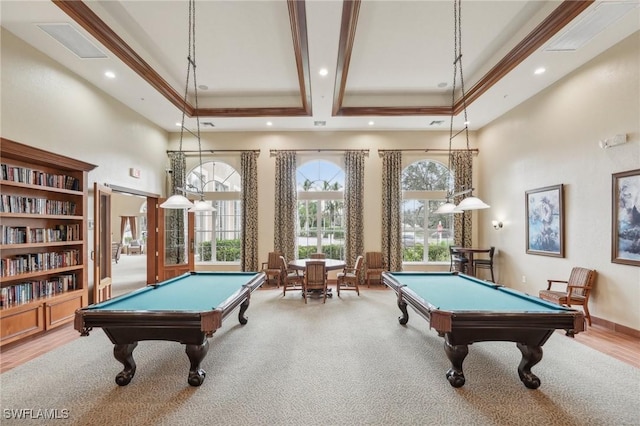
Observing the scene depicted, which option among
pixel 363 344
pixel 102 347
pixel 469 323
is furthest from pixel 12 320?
pixel 469 323

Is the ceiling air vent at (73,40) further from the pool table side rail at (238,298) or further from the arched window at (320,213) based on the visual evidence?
the arched window at (320,213)

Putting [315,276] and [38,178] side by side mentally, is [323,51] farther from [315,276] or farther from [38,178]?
[38,178]

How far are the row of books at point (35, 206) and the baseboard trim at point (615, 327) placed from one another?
27.4ft

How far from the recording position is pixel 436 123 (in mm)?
6754

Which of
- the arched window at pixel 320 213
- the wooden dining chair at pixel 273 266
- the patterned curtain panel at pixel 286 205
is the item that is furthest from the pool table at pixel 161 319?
the arched window at pixel 320 213

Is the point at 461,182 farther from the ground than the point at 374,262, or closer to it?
farther from the ground

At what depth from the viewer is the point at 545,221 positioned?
511 centimetres

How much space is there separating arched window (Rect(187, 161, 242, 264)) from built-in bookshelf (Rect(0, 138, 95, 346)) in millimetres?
3175

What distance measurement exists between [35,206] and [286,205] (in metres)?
4.56

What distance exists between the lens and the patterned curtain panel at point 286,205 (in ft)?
23.3

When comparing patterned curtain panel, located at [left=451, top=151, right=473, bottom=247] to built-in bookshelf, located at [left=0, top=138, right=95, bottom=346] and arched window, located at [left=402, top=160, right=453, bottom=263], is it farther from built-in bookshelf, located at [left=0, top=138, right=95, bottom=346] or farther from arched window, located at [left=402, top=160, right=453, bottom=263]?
built-in bookshelf, located at [left=0, top=138, right=95, bottom=346]

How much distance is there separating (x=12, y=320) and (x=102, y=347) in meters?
1.14

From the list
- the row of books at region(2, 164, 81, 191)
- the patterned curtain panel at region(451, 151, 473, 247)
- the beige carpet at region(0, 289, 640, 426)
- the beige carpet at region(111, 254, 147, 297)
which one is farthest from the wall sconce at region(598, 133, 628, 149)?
the beige carpet at region(111, 254, 147, 297)

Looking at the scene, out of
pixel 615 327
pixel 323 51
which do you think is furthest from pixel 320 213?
pixel 615 327
